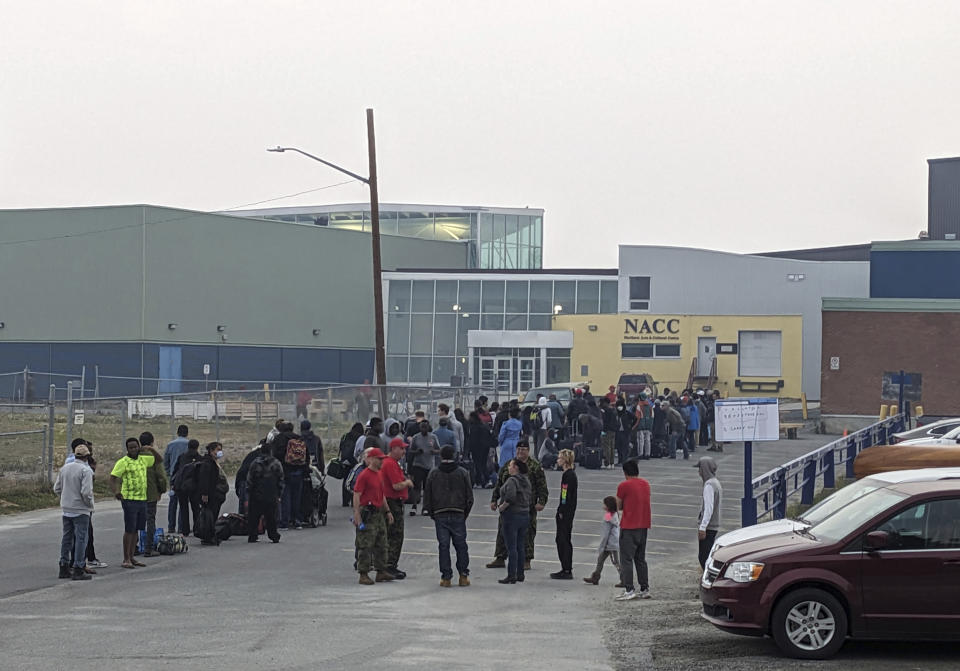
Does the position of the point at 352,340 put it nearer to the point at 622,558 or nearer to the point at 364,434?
the point at 364,434

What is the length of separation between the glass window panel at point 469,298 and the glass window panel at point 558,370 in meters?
6.06

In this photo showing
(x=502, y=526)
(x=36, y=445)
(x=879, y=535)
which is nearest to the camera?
(x=879, y=535)

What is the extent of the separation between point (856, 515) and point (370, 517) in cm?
637

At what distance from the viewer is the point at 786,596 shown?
11086mm

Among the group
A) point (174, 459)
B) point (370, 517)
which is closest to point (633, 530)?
point (370, 517)

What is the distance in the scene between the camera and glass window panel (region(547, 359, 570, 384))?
64125 millimetres

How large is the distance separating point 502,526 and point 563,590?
1.34 m

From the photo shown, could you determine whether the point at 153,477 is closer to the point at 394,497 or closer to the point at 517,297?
the point at 394,497

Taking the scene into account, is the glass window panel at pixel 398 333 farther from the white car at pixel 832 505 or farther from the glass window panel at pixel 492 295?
the white car at pixel 832 505

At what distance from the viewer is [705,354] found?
61250 millimetres

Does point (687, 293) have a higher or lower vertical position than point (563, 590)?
higher

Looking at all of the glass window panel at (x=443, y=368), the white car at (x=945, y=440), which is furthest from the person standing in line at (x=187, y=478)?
the glass window panel at (x=443, y=368)

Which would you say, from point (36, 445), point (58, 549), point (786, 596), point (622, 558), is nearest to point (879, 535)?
point (786, 596)

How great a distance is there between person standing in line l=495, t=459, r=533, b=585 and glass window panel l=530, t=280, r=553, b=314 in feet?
170
